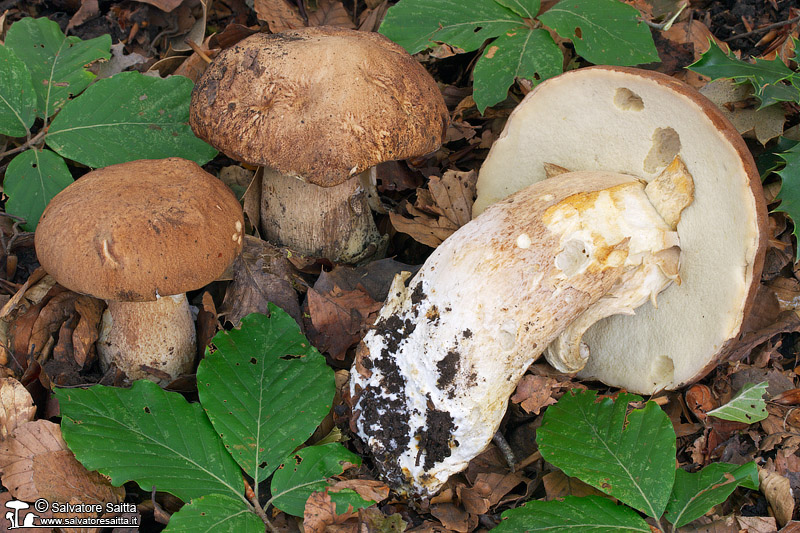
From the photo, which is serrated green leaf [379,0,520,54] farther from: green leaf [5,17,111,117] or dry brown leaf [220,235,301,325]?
green leaf [5,17,111,117]

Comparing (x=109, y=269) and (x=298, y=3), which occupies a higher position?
(x=298, y=3)

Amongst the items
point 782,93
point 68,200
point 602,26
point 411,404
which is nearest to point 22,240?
point 68,200

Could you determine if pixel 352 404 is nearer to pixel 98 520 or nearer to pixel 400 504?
pixel 400 504

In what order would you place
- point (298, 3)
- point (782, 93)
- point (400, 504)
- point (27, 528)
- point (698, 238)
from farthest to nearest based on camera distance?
point (298, 3), point (782, 93), point (400, 504), point (698, 238), point (27, 528)

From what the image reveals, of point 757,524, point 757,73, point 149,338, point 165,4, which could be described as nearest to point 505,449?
point 757,524

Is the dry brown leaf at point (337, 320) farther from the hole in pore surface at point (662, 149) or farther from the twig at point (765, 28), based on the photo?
the twig at point (765, 28)

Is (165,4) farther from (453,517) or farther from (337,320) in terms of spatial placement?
(453,517)
